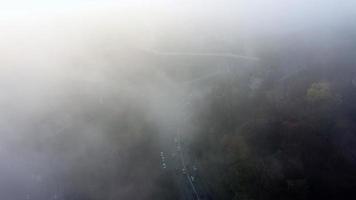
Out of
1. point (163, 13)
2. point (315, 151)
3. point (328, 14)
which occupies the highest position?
point (163, 13)

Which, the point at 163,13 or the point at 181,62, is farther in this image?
the point at 163,13

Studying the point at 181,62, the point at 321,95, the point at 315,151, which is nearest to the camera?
the point at 315,151

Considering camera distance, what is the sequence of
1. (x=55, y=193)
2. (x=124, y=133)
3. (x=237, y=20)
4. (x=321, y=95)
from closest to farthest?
(x=321, y=95), (x=55, y=193), (x=124, y=133), (x=237, y=20)

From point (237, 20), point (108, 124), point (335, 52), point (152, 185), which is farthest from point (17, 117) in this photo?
point (335, 52)

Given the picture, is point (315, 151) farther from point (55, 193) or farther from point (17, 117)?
point (17, 117)

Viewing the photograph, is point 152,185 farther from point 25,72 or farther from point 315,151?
point 25,72

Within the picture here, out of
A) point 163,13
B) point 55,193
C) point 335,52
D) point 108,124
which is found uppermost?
point 163,13

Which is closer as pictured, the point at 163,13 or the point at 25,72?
the point at 25,72

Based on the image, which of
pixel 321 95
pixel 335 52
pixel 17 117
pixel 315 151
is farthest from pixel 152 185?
pixel 335 52

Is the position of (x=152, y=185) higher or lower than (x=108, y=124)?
lower
